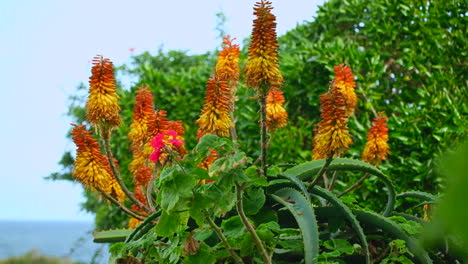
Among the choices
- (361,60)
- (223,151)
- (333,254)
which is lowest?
(333,254)

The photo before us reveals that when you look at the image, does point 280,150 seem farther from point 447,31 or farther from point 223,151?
point 223,151

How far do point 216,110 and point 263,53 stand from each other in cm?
25

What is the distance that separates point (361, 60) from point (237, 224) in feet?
13.1

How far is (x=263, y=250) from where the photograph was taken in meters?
1.34

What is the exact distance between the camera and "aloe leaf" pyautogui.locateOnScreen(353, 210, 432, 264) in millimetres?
1521

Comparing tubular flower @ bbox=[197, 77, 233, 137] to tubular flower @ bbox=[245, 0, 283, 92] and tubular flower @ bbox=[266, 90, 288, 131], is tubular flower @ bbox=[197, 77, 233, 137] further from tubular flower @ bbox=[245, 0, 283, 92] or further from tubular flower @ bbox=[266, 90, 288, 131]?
tubular flower @ bbox=[266, 90, 288, 131]

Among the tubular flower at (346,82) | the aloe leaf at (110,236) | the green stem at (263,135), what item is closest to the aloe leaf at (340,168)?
the green stem at (263,135)

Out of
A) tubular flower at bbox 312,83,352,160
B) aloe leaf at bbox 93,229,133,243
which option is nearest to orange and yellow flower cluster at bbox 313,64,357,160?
tubular flower at bbox 312,83,352,160

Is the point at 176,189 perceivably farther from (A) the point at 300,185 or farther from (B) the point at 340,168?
(B) the point at 340,168

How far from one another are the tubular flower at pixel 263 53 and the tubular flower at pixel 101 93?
586mm

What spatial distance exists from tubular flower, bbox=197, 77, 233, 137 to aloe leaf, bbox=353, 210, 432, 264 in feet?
1.79

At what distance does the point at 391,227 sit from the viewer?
157 cm

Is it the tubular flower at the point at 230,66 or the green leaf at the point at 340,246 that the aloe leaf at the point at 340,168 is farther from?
the tubular flower at the point at 230,66

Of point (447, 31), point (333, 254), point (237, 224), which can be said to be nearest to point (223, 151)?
point (237, 224)
